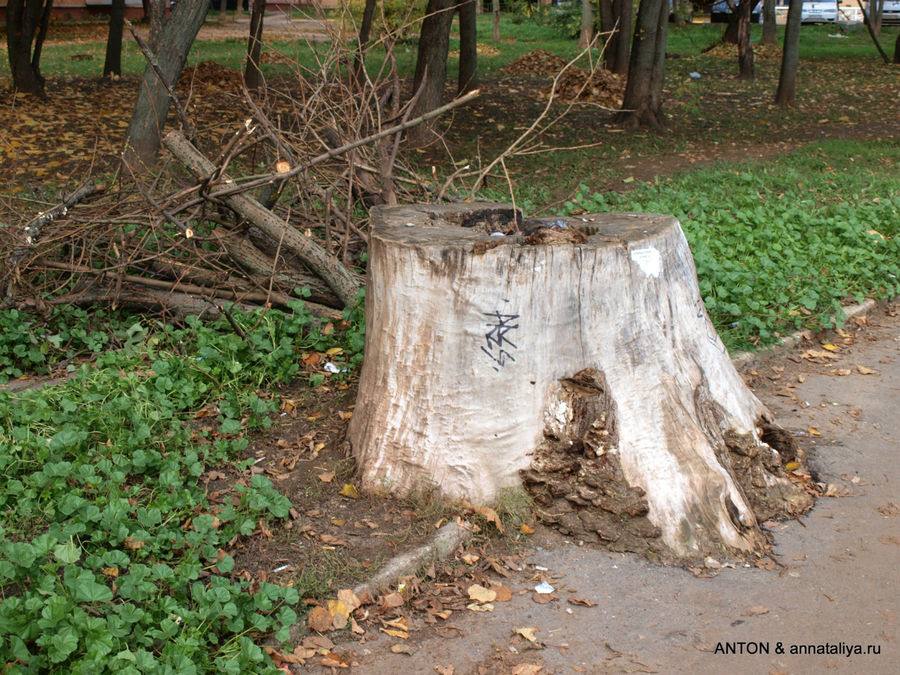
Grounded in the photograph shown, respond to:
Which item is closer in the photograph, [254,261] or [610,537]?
[610,537]

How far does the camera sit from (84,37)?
24203mm

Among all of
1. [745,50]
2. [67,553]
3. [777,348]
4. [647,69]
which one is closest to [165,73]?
[777,348]

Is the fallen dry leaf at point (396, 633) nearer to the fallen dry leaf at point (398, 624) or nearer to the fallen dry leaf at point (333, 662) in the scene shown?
the fallen dry leaf at point (398, 624)

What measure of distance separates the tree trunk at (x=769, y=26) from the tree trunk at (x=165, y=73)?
17.7m

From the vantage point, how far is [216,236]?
514 centimetres

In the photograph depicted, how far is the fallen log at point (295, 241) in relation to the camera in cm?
508

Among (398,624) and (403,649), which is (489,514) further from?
(403,649)

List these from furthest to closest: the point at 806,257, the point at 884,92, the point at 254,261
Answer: the point at 884,92 < the point at 806,257 < the point at 254,261

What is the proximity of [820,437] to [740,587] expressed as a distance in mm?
1566

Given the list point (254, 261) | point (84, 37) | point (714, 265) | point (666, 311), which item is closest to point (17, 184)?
point (254, 261)

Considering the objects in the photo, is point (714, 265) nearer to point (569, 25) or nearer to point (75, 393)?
point (75, 393)

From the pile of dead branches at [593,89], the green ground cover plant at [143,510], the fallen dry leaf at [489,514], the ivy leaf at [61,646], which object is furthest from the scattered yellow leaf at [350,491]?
the pile of dead branches at [593,89]

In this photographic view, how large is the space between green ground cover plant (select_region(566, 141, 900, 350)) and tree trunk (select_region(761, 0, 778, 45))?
13211 mm

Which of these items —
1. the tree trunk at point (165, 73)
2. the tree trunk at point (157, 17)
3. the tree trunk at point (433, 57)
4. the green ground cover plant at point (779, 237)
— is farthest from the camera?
the tree trunk at point (433, 57)
